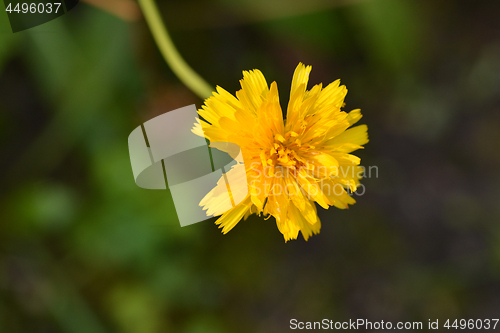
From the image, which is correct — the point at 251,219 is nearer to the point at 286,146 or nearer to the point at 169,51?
the point at 286,146

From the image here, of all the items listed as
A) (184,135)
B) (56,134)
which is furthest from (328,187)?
(56,134)

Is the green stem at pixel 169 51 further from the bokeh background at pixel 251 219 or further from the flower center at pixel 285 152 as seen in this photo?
the flower center at pixel 285 152

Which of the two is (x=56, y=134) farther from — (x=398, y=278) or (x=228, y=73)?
(x=398, y=278)

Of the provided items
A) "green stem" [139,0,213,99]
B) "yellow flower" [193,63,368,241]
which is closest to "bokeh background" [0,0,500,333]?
"green stem" [139,0,213,99]

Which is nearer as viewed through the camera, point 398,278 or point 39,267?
point 39,267

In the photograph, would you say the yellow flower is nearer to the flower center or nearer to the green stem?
the flower center

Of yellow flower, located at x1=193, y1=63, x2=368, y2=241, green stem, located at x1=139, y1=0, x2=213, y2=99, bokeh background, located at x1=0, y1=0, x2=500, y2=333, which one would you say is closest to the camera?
yellow flower, located at x1=193, y1=63, x2=368, y2=241
